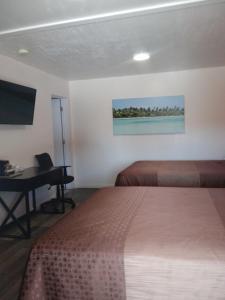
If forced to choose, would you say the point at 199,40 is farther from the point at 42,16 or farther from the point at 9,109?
the point at 9,109

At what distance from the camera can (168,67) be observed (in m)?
4.40

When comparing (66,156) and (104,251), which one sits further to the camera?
(66,156)

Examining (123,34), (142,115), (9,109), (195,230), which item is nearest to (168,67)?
(142,115)

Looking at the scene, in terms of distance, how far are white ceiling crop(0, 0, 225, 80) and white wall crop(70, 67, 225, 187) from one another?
592mm

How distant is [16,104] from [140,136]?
2537 mm

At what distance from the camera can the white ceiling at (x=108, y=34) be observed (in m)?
2.16

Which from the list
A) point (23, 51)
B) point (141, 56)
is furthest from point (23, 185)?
point (141, 56)

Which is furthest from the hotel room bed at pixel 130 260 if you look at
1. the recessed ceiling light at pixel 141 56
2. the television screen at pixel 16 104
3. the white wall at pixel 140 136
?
the white wall at pixel 140 136

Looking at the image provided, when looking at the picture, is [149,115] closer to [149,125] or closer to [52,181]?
[149,125]

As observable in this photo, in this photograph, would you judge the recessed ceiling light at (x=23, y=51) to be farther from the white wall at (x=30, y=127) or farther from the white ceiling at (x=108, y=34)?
the white wall at (x=30, y=127)

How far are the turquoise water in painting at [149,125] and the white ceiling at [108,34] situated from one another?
1072 millimetres

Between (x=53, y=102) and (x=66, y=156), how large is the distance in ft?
3.88

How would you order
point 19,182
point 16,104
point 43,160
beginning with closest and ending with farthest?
point 19,182 < point 16,104 < point 43,160

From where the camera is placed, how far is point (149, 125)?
496 centimetres
